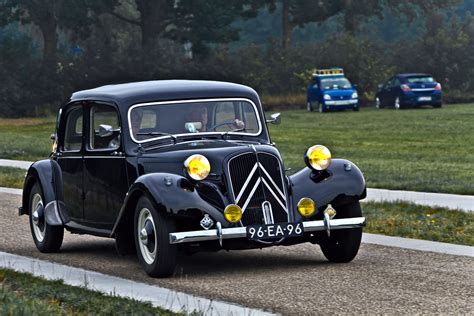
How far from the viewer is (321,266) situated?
11328 mm

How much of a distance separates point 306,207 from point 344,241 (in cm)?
60

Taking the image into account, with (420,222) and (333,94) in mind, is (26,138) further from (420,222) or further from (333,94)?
(420,222)

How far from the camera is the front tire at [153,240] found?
10492 mm

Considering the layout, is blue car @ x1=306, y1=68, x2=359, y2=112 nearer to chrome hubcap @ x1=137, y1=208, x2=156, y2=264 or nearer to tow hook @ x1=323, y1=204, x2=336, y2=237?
tow hook @ x1=323, y1=204, x2=336, y2=237

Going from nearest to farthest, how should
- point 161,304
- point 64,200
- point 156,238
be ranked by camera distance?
point 161,304 < point 156,238 < point 64,200

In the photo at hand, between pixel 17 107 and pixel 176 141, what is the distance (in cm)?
4653

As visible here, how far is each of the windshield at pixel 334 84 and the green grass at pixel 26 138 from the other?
37.7 ft

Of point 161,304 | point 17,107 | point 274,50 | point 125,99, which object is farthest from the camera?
point 274,50

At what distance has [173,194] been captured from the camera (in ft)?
34.7

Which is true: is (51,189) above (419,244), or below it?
above

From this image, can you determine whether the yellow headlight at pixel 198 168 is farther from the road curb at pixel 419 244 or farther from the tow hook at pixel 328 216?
the road curb at pixel 419 244

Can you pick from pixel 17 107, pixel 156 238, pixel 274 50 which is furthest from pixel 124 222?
pixel 274 50

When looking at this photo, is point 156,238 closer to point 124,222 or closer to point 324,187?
point 124,222

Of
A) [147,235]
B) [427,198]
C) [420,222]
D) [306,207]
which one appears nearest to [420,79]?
[427,198]
